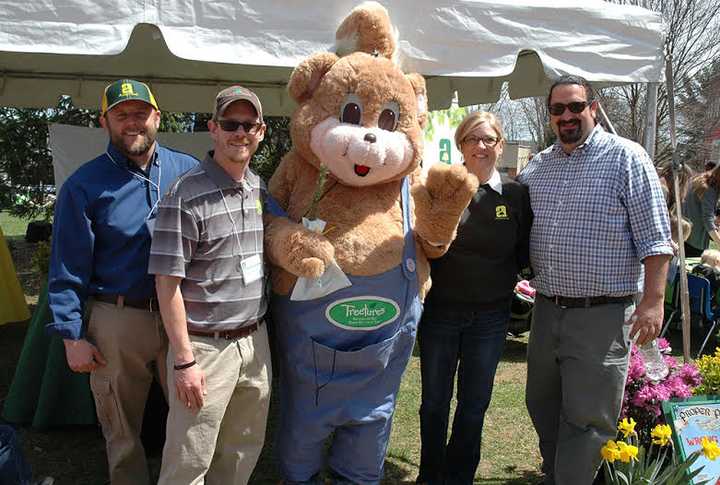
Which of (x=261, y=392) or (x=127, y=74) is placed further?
(x=127, y=74)

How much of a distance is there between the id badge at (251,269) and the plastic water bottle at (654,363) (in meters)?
1.80

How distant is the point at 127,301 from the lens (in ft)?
7.36

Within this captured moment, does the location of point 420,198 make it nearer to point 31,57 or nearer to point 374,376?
point 374,376

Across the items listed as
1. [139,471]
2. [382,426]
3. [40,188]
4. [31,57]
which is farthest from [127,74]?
[40,188]

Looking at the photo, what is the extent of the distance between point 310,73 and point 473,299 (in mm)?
1151

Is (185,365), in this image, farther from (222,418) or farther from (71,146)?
(71,146)

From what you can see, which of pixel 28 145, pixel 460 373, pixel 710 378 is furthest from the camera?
pixel 28 145

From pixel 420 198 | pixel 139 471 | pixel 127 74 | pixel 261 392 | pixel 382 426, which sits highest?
pixel 127 74

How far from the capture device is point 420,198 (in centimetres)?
227

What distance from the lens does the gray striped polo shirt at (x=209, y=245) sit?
1.93m

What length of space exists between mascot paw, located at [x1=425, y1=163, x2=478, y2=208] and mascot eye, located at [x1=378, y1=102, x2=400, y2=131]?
0.80ft

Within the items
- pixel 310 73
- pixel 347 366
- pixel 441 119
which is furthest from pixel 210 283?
pixel 441 119

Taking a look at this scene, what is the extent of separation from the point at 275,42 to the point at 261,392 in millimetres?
1466

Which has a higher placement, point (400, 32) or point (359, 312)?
point (400, 32)
